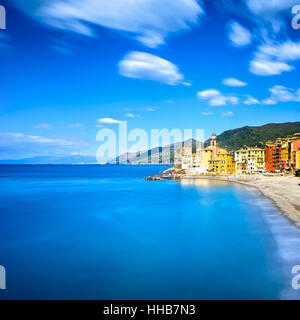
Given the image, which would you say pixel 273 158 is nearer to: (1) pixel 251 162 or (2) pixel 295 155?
(1) pixel 251 162

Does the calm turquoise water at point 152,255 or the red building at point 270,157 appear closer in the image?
the calm turquoise water at point 152,255

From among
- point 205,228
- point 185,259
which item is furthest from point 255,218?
point 185,259

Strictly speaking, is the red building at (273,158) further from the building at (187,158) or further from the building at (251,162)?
the building at (187,158)

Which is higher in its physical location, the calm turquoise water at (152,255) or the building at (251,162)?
the building at (251,162)

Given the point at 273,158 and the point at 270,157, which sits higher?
the point at 270,157

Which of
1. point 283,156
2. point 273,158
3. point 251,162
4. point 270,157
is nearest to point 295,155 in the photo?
point 283,156

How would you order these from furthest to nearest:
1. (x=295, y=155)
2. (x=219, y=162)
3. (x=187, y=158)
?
(x=187, y=158)
(x=219, y=162)
(x=295, y=155)

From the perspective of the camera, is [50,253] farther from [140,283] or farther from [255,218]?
[255,218]

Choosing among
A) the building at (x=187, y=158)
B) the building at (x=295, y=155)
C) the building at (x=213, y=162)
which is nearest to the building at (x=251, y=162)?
the building at (x=213, y=162)

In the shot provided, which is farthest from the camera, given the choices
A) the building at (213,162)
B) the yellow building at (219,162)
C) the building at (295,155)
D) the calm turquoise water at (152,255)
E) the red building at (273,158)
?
the building at (213,162)

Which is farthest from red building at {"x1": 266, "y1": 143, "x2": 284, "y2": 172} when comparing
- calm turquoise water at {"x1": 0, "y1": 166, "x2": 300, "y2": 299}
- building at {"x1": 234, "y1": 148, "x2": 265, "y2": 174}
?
calm turquoise water at {"x1": 0, "y1": 166, "x2": 300, "y2": 299}

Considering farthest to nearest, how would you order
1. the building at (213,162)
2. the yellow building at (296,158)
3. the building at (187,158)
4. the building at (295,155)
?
the building at (187,158) → the building at (213,162) → the building at (295,155) → the yellow building at (296,158)

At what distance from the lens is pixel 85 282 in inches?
533

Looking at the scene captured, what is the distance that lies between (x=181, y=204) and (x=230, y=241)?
65.6 ft
